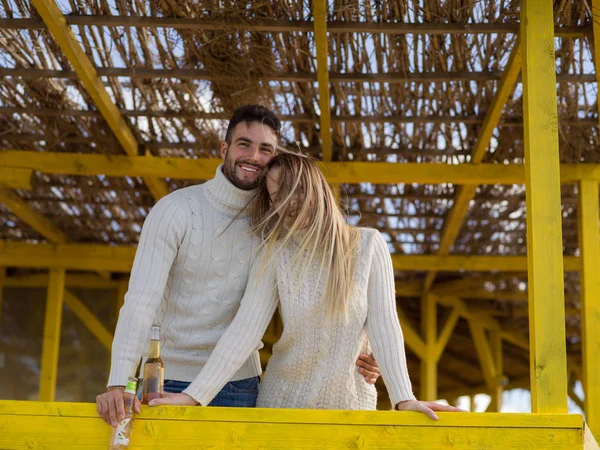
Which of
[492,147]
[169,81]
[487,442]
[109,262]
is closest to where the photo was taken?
[487,442]

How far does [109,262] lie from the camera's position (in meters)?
8.05

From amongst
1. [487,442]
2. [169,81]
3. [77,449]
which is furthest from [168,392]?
[169,81]

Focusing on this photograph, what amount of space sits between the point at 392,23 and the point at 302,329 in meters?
2.25

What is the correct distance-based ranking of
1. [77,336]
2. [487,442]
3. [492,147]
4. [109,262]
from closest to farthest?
[487,442], [492,147], [109,262], [77,336]

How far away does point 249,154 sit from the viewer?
303 cm

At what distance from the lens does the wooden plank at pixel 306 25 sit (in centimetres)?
444

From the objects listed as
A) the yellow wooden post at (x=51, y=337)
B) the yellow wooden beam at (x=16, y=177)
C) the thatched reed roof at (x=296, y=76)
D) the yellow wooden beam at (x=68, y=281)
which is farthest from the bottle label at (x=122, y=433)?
the yellow wooden beam at (x=68, y=281)

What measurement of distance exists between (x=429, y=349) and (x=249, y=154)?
6385 mm

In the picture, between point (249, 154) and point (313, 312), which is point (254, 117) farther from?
point (313, 312)

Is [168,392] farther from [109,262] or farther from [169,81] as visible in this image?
[109,262]

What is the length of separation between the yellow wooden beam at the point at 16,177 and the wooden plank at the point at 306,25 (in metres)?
1.65

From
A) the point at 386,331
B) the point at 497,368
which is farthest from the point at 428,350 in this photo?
the point at 386,331

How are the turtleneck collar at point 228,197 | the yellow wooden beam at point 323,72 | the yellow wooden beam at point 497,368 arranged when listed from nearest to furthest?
the turtleneck collar at point 228,197 < the yellow wooden beam at point 323,72 < the yellow wooden beam at point 497,368

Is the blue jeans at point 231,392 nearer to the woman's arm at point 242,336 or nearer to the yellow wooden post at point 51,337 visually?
the woman's arm at point 242,336
